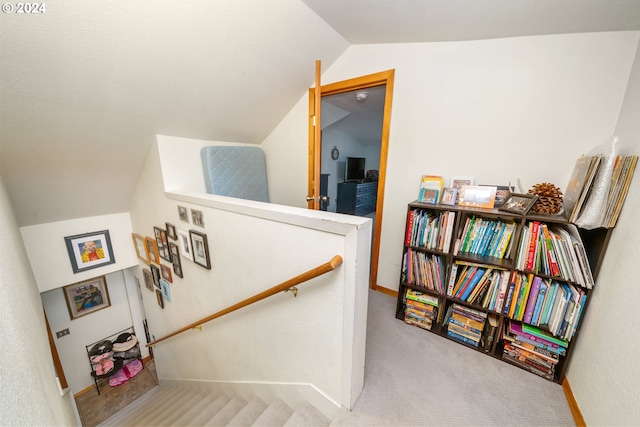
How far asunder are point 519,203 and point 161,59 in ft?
7.40

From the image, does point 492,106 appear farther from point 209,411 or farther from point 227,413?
point 209,411

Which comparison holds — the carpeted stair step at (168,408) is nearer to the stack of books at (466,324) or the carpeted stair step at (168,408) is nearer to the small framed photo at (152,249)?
the small framed photo at (152,249)

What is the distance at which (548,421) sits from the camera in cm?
107

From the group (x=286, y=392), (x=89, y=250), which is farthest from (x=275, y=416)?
(x=89, y=250)

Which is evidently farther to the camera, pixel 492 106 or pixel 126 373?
pixel 126 373

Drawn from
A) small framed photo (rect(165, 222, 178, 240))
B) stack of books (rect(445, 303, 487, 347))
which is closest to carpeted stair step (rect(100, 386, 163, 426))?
small framed photo (rect(165, 222, 178, 240))

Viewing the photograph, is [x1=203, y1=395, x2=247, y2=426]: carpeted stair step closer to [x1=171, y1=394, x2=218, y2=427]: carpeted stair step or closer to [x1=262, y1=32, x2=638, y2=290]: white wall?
[x1=171, y1=394, x2=218, y2=427]: carpeted stair step

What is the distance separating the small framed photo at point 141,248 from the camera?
2.53 metres

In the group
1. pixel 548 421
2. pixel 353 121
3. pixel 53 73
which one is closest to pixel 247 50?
pixel 53 73

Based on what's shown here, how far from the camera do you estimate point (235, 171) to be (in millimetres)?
2391

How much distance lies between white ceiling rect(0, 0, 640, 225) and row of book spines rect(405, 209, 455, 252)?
3.65 feet

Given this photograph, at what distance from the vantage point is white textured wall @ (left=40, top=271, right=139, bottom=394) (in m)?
2.95

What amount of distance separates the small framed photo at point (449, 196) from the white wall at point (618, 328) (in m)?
0.69

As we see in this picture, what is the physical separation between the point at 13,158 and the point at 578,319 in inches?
139
